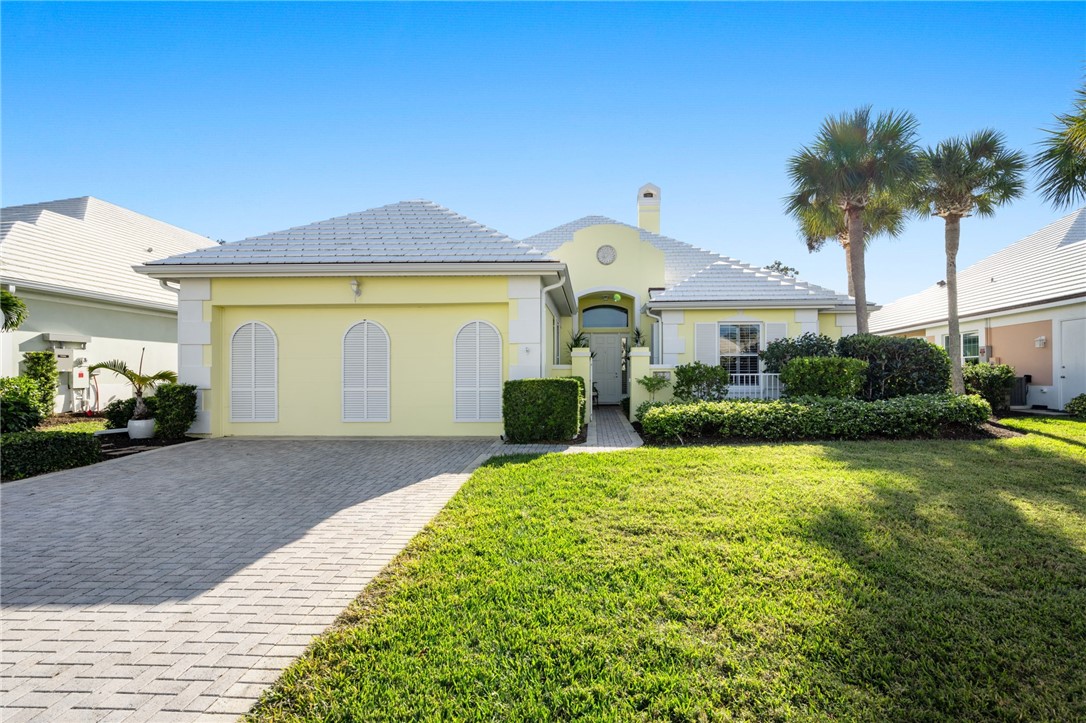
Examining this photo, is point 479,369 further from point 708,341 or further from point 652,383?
point 708,341

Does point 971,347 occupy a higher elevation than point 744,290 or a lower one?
lower

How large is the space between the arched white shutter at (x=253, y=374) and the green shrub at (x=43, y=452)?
2649mm

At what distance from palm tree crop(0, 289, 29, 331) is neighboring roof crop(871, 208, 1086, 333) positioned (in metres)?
25.2

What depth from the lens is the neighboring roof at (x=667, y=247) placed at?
1884 centimetres

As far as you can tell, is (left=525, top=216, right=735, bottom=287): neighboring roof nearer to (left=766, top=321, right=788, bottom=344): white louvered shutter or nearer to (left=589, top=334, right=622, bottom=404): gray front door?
(left=589, top=334, right=622, bottom=404): gray front door

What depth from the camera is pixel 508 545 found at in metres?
4.46

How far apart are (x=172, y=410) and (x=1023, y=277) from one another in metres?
25.6

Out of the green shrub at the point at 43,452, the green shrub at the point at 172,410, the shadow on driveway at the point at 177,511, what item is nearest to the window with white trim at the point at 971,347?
the shadow on driveway at the point at 177,511

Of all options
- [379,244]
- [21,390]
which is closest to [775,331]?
[379,244]

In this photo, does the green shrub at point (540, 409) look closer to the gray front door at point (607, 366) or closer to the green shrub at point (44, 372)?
the gray front door at point (607, 366)

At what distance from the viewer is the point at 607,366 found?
18.1 m

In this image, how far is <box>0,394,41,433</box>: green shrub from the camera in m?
8.95

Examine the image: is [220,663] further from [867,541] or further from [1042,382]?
[1042,382]

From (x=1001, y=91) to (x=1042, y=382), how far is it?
31.9 ft
